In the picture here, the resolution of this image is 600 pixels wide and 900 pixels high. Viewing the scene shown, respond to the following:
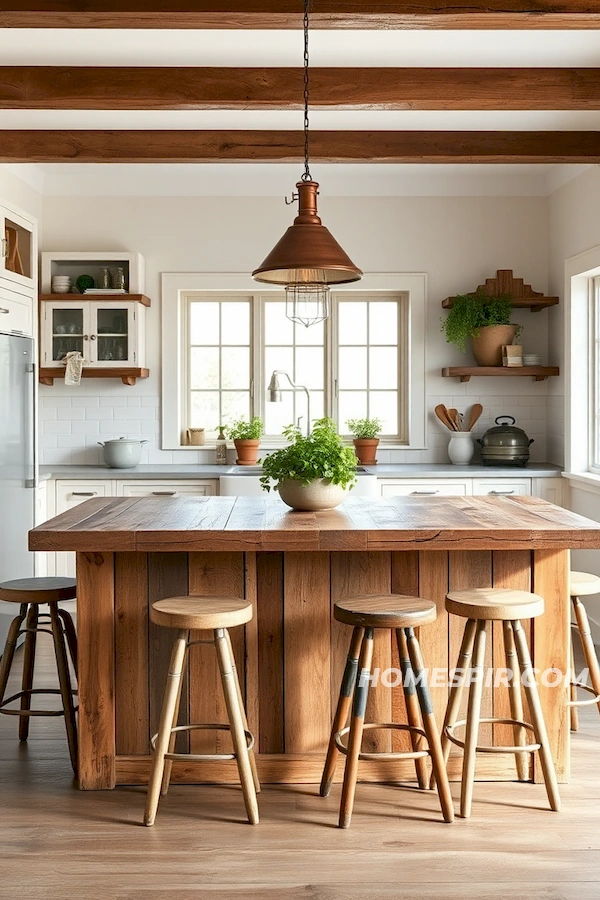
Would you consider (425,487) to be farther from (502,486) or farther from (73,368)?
(73,368)

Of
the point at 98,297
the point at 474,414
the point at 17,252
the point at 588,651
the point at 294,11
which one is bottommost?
the point at 588,651

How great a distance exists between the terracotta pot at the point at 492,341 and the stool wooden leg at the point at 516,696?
359 cm

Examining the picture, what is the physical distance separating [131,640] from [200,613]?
0.51m

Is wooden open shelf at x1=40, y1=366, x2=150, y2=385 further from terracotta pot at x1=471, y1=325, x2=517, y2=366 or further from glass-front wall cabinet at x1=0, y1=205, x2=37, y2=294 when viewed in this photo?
terracotta pot at x1=471, y1=325, x2=517, y2=366

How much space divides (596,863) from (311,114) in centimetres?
395

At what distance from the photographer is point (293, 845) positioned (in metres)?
3.10

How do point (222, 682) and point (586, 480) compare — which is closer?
point (222, 682)

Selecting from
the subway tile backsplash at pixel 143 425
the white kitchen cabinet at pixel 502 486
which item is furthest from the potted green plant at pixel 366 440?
the white kitchen cabinet at pixel 502 486

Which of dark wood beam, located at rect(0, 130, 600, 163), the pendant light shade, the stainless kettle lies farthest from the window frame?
the pendant light shade

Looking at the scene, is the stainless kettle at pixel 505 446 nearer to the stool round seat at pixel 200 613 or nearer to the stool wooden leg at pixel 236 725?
the stool round seat at pixel 200 613

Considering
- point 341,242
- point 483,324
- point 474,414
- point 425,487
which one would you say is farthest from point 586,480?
point 341,242

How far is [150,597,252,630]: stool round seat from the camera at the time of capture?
321cm

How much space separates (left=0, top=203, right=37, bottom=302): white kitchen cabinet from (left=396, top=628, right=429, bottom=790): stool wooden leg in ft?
10.9

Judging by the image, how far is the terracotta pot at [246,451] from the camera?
6.81 meters
